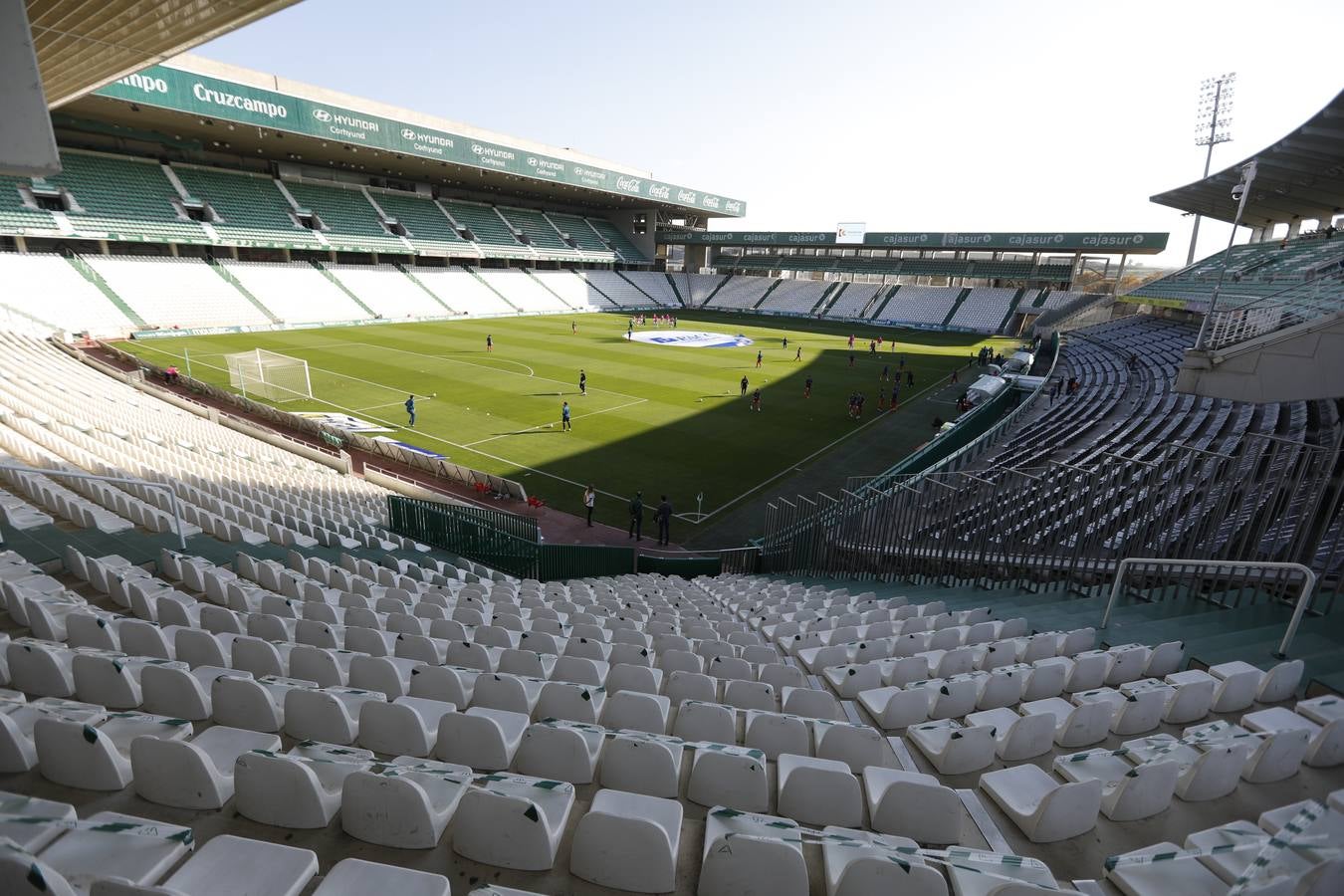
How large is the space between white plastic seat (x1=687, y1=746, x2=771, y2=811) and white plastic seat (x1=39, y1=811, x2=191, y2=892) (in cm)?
239

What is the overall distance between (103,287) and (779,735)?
169 feet

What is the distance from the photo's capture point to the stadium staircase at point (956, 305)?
64.8m

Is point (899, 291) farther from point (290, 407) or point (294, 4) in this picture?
point (294, 4)

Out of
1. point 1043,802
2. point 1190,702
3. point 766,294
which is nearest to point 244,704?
point 1043,802

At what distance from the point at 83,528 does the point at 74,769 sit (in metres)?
7.75

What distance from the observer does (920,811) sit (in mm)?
3305

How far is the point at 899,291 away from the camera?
7044cm

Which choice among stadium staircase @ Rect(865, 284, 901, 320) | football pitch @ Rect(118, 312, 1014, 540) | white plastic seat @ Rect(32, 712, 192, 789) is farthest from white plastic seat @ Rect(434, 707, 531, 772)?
stadium staircase @ Rect(865, 284, 901, 320)

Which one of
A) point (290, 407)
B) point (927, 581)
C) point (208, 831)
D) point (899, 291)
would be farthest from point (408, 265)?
point (208, 831)

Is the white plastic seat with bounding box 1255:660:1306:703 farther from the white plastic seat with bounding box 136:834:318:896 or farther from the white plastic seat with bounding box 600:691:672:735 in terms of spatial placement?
the white plastic seat with bounding box 136:834:318:896

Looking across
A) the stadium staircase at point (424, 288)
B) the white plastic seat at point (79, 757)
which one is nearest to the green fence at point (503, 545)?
the white plastic seat at point (79, 757)

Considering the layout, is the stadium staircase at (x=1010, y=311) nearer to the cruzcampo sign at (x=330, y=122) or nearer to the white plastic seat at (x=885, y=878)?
the cruzcampo sign at (x=330, y=122)

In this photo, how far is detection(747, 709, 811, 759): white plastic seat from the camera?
416cm

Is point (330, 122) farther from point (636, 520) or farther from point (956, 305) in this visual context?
point (956, 305)
